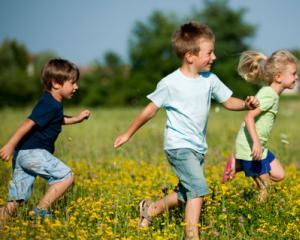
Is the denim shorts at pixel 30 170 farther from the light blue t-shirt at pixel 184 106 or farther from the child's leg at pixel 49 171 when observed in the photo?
the light blue t-shirt at pixel 184 106

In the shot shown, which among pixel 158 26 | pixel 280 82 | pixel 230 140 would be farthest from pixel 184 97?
pixel 158 26

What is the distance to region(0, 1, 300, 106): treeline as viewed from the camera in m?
42.5

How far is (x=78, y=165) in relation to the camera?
724 centimetres

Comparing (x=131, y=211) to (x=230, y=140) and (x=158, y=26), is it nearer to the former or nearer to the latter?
(x=230, y=140)

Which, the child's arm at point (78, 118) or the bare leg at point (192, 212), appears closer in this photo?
the bare leg at point (192, 212)

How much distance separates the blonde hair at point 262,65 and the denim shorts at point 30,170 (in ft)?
7.17

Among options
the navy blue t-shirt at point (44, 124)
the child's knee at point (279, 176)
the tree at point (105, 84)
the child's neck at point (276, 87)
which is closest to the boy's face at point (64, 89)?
the navy blue t-shirt at point (44, 124)

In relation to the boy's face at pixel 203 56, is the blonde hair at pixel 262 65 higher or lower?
lower

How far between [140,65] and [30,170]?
53601 millimetres

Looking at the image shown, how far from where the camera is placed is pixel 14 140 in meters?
4.66

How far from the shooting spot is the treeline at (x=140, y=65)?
42.5 metres

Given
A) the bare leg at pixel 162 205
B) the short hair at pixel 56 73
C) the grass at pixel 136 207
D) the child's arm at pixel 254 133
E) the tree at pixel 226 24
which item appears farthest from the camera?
the tree at pixel 226 24

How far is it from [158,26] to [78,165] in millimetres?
61487

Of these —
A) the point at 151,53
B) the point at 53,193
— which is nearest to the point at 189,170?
the point at 53,193
